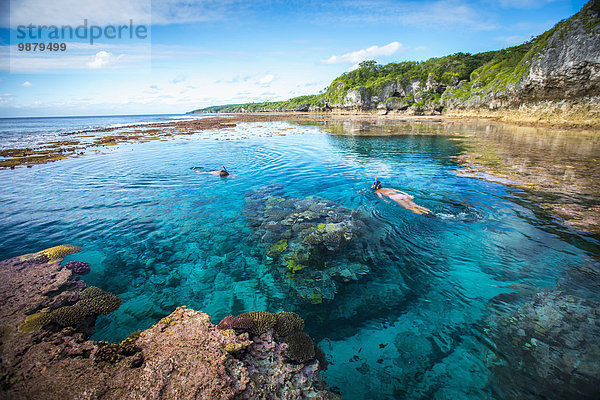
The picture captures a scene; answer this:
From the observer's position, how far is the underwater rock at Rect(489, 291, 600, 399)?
3.79 meters

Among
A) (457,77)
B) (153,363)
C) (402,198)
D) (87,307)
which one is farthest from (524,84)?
(87,307)

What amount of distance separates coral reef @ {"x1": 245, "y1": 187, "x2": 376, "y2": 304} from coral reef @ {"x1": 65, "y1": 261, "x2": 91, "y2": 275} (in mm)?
5260

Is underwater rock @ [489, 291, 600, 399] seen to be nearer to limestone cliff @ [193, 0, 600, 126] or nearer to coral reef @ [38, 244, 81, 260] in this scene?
coral reef @ [38, 244, 81, 260]

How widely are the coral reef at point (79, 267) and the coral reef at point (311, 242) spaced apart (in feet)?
17.3

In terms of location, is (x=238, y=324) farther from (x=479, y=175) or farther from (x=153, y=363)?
(x=479, y=175)

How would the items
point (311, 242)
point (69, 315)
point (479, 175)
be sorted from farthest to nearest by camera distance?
1. point (479, 175)
2. point (311, 242)
3. point (69, 315)

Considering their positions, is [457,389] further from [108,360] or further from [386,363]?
[108,360]

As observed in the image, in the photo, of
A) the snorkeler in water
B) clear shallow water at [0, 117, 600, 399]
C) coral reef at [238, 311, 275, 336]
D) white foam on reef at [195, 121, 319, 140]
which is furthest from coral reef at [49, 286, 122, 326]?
white foam on reef at [195, 121, 319, 140]

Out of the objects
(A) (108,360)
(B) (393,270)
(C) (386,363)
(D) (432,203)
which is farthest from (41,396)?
(D) (432,203)

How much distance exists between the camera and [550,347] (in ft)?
14.5

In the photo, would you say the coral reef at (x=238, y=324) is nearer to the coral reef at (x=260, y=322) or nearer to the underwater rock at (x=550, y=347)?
the coral reef at (x=260, y=322)

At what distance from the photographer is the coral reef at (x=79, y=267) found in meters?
7.07

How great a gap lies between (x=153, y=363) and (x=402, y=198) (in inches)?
465

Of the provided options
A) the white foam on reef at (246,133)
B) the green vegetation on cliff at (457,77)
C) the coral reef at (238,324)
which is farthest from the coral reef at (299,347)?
the green vegetation on cliff at (457,77)
